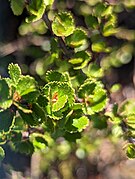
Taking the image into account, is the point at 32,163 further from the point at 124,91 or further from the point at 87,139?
the point at 124,91

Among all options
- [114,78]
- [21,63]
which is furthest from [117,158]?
[21,63]

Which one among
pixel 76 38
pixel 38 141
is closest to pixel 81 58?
pixel 76 38

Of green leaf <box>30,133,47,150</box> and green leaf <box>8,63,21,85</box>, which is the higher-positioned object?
green leaf <box>8,63,21,85</box>

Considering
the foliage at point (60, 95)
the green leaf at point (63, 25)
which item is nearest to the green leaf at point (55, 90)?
the foliage at point (60, 95)

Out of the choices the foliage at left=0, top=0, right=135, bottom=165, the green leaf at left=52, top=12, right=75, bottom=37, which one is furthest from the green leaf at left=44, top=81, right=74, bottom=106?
the green leaf at left=52, top=12, right=75, bottom=37

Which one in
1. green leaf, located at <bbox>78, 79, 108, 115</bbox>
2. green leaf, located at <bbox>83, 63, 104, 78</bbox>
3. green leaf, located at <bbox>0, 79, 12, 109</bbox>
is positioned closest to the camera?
green leaf, located at <bbox>0, 79, 12, 109</bbox>

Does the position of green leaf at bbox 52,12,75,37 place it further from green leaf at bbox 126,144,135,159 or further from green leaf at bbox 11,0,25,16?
green leaf at bbox 126,144,135,159

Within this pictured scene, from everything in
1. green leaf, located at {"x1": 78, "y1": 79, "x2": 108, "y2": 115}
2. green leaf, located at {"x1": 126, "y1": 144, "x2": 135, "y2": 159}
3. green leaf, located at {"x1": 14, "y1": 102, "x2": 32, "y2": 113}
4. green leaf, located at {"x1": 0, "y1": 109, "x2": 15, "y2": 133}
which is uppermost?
green leaf, located at {"x1": 14, "y1": 102, "x2": 32, "y2": 113}

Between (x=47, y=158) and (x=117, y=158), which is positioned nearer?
(x=47, y=158)
